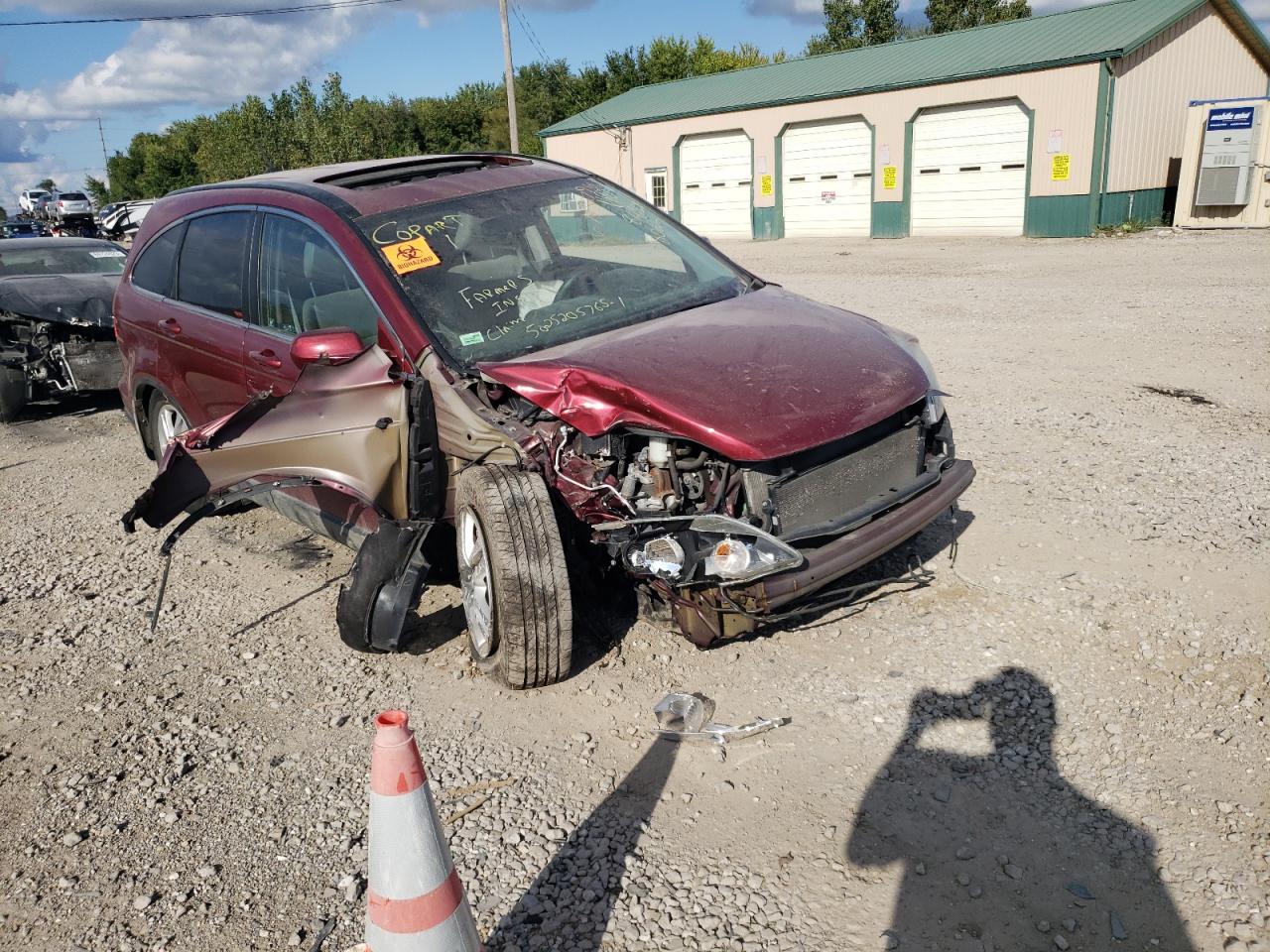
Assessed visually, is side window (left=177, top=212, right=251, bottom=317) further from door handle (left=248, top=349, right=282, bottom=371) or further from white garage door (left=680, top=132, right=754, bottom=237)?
white garage door (left=680, top=132, right=754, bottom=237)

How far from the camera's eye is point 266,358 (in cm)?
468

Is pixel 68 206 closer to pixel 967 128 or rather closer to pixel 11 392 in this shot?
pixel 967 128

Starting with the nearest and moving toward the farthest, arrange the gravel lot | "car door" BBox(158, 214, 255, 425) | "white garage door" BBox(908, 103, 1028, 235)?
the gravel lot
"car door" BBox(158, 214, 255, 425)
"white garage door" BBox(908, 103, 1028, 235)

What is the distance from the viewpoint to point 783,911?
8.75 ft

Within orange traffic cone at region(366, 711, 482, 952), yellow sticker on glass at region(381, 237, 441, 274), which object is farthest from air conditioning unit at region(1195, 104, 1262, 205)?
orange traffic cone at region(366, 711, 482, 952)

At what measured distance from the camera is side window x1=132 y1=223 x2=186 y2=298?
567 centimetres

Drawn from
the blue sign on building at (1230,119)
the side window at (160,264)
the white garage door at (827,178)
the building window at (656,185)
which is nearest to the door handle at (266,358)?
the side window at (160,264)

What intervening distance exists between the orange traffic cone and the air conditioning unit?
2443cm

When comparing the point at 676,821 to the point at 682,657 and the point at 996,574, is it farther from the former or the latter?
the point at 996,574

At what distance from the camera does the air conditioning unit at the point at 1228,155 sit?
21.2m

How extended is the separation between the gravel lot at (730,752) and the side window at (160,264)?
148 cm

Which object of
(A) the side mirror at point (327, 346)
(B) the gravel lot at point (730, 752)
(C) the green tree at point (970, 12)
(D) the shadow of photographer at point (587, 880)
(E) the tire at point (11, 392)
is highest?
(C) the green tree at point (970, 12)

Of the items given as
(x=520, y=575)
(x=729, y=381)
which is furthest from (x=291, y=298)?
(x=729, y=381)

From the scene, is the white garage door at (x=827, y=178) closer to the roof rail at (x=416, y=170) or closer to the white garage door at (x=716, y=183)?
the white garage door at (x=716, y=183)
